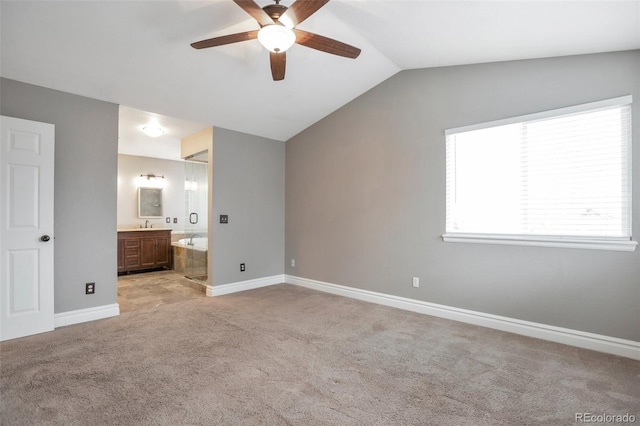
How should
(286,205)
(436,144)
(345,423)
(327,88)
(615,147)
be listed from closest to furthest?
(345,423) < (615,147) < (436,144) < (327,88) < (286,205)

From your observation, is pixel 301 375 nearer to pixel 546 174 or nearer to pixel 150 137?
pixel 546 174

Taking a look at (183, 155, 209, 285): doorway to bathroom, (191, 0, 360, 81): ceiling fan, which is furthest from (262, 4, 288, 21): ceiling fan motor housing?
(183, 155, 209, 285): doorway to bathroom

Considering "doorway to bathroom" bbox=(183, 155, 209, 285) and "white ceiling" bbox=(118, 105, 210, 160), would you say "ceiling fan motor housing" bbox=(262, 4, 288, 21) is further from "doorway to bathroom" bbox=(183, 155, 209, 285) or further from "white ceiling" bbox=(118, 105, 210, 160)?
"doorway to bathroom" bbox=(183, 155, 209, 285)

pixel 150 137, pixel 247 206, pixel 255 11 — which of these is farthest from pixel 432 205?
pixel 150 137

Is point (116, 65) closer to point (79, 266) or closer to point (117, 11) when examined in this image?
point (117, 11)

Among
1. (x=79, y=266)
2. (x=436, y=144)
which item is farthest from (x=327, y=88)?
(x=79, y=266)

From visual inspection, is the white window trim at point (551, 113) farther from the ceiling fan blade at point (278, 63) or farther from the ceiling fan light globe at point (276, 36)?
the ceiling fan light globe at point (276, 36)

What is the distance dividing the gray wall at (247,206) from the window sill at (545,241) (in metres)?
2.81

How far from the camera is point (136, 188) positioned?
21.7ft

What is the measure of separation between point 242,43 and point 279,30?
3.32 ft

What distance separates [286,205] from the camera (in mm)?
5324

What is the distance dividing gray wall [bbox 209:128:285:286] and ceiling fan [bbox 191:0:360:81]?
2.36 m

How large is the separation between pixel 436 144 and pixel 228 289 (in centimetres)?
347

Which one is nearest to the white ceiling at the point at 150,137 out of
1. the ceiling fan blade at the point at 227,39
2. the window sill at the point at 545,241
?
the ceiling fan blade at the point at 227,39
